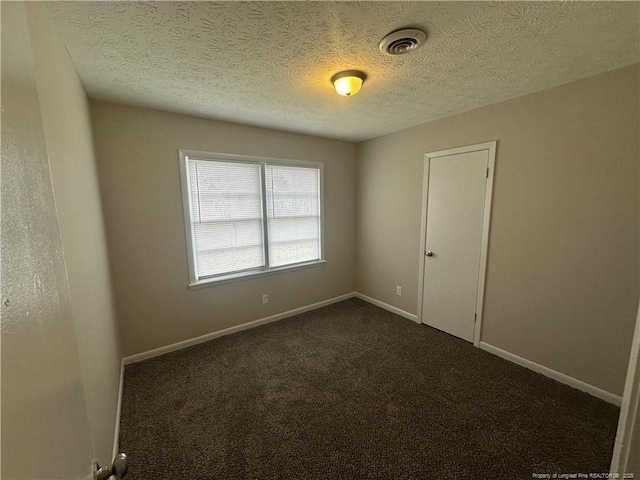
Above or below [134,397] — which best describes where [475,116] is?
above

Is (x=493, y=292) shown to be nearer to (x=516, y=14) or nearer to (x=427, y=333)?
(x=427, y=333)

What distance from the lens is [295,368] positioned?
2.40 m

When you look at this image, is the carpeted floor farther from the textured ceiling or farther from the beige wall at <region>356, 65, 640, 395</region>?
the textured ceiling

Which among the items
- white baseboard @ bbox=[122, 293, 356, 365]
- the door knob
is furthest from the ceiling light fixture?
white baseboard @ bbox=[122, 293, 356, 365]

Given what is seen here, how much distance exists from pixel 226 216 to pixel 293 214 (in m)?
0.87

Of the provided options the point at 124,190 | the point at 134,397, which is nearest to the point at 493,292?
the point at 134,397

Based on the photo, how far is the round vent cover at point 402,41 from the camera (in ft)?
4.42

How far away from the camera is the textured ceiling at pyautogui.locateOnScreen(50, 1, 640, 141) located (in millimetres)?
1216

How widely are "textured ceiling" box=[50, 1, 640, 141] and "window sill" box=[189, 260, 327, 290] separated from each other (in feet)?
5.70

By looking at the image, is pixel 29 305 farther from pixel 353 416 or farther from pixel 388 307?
pixel 388 307

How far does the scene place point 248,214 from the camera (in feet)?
10.0

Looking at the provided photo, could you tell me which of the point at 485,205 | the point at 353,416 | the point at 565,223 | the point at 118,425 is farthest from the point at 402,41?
the point at 118,425

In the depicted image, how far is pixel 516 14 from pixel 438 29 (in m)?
0.34

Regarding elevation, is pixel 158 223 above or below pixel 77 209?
below
